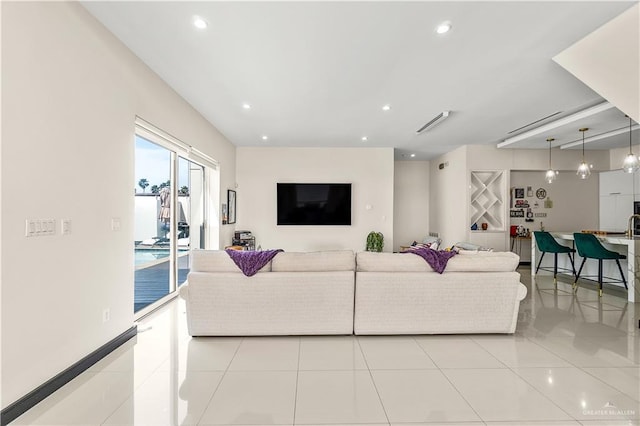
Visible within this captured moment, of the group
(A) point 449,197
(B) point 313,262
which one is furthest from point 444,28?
(A) point 449,197

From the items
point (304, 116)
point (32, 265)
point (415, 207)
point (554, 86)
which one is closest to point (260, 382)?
point (32, 265)

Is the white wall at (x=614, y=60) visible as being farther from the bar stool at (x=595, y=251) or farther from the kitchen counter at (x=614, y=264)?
the kitchen counter at (x=614, y=264)

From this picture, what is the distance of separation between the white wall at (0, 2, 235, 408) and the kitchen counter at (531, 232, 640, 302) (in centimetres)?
658

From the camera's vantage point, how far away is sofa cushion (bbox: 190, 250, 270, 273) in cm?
291

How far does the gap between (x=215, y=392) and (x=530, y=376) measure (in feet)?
7.63

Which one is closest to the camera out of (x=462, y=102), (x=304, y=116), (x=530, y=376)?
(x=530, y=376)

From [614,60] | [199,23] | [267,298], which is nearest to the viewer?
[199,23]

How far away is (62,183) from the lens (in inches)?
85.0

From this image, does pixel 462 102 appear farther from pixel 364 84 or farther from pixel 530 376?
pixel 530 376

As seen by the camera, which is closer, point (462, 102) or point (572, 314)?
point (572, 314)

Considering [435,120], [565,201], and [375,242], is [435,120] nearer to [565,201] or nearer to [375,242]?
[375,242]

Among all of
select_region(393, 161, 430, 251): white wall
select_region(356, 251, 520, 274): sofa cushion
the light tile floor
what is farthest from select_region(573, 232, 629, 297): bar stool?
select_region(393, 161, 430, 251): white wall

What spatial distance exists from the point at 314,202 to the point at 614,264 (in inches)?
219

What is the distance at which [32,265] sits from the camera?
192 cm
